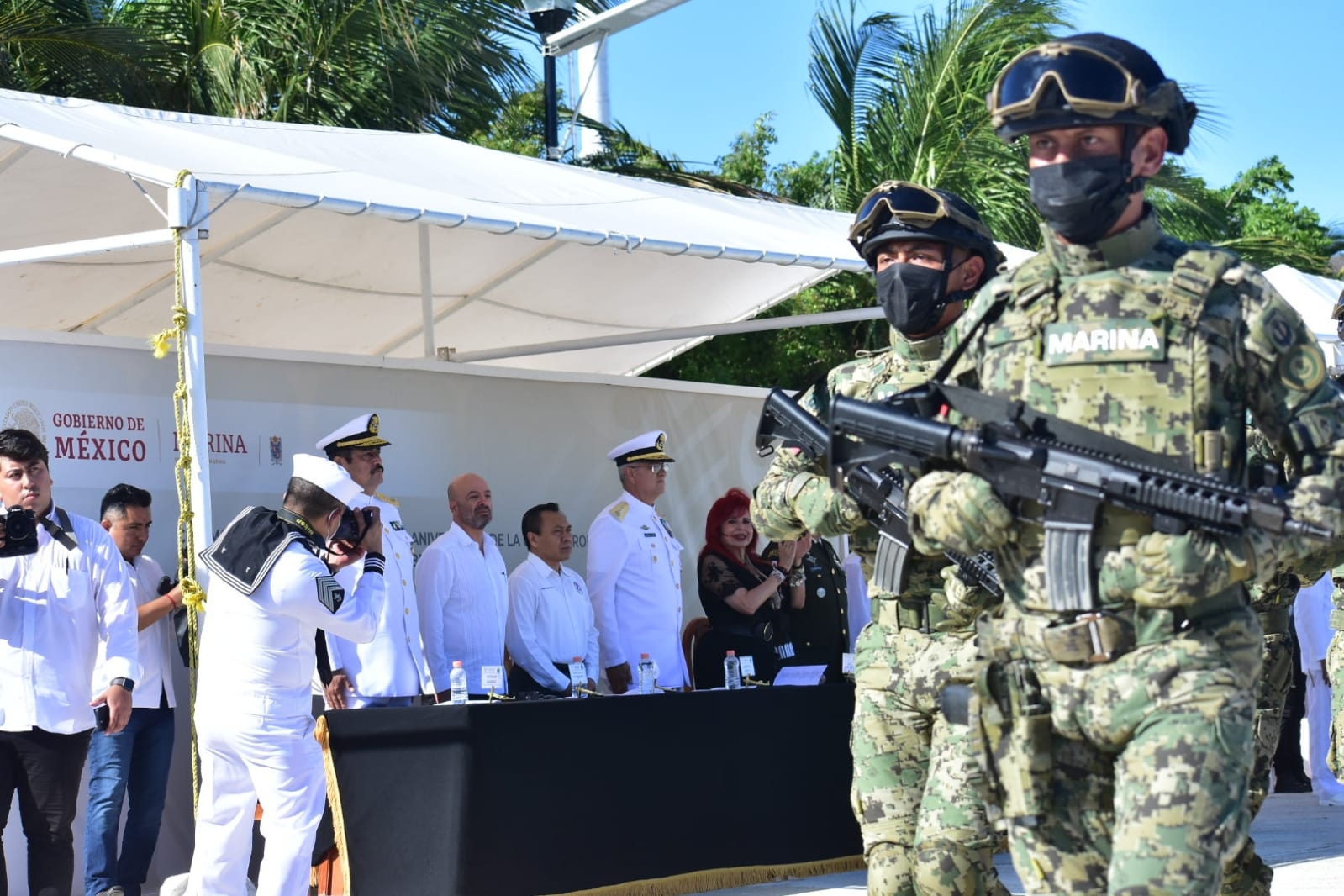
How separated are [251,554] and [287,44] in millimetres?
12987

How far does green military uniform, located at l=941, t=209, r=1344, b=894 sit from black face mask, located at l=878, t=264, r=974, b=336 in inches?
57.1

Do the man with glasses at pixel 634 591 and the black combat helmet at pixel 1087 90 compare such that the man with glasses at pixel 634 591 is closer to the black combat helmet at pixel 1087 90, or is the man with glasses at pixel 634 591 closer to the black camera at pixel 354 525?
the black camera at pixel 354 525

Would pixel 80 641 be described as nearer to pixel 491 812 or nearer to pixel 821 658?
pixel 491 812

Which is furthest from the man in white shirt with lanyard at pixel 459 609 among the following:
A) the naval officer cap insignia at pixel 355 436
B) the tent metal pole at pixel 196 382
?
the tent metal pole at pixel 196 382

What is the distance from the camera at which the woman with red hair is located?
975 cm

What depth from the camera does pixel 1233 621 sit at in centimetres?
376

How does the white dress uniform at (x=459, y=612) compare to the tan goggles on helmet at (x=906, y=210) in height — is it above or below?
below

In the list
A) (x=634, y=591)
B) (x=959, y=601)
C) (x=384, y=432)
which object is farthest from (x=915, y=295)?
(x=384, y=432)

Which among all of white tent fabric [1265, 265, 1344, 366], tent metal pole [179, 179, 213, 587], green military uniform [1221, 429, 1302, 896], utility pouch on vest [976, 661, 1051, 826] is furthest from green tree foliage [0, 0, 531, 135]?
utility pouch on vest [976, 661, 1051, 826]

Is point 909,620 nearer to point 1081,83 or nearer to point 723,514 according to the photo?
point 1081,83

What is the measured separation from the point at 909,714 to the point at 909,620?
10.9 inches

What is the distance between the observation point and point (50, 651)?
723cm

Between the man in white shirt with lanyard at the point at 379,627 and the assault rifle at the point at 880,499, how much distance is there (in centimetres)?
319

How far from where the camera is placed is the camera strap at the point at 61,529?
23.9 ft
